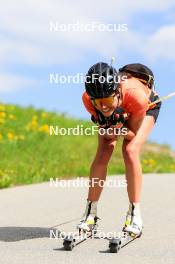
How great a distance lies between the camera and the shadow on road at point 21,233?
7.13 metres

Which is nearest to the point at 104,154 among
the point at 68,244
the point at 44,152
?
the point at 68,244

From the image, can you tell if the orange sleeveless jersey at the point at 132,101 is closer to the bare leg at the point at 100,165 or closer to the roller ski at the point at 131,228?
the bare leg at the point at 100,165

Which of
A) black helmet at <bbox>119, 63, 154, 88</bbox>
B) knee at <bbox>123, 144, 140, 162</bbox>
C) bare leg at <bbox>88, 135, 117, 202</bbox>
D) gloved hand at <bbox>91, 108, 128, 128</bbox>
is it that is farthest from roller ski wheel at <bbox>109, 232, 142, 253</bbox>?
black helmet at <bbox>119, 63, 154, 88</bbox>

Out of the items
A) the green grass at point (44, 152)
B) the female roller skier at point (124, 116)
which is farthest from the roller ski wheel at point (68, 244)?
the green grass at point (44, 152)

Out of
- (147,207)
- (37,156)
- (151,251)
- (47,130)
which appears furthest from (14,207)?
(47,130)

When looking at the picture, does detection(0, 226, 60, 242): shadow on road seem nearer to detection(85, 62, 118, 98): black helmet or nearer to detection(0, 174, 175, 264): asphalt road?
detection(0, 174, 175, 264): asphalt road

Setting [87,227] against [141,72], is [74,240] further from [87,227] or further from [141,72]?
[141,72]

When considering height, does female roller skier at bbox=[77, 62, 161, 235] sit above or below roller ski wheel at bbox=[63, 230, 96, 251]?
above

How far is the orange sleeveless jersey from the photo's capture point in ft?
22.0

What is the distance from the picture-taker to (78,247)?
21.5ft

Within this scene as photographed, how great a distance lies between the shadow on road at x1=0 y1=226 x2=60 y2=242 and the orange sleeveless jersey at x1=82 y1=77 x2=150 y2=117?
146 cm

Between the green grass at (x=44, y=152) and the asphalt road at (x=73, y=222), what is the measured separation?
Answer: 0.97 meters

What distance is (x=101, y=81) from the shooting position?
638cm

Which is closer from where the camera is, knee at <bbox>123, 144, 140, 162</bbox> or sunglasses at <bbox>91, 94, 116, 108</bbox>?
sunglasses at <bbox>91, 94, 116, 108</bbox>
